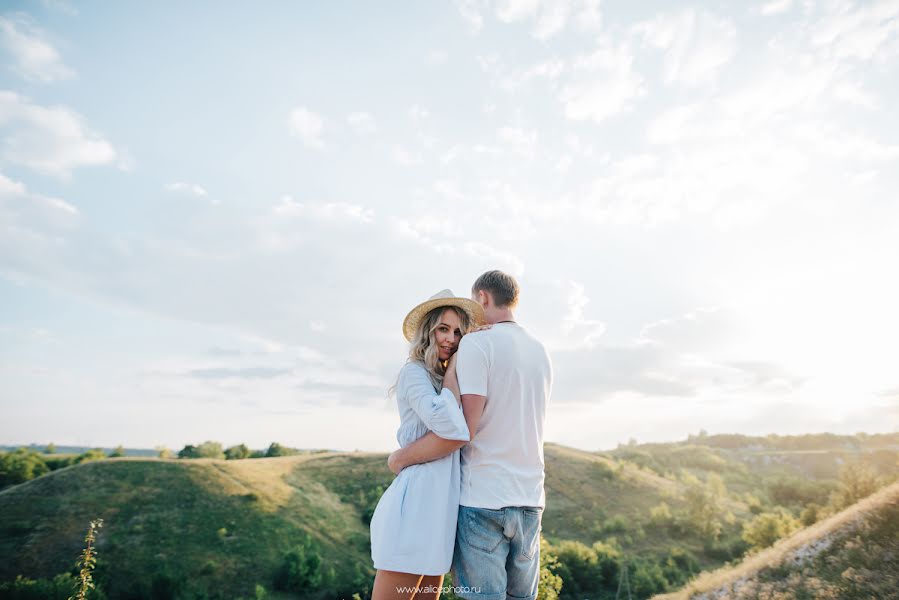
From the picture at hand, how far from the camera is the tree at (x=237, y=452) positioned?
137ft

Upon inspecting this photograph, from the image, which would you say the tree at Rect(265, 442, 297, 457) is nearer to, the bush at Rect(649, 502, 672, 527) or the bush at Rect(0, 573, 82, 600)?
the bush at Rect(0, 573, 82, 600)

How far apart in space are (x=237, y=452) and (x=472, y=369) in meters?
45.1

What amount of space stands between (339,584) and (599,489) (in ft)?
81.1

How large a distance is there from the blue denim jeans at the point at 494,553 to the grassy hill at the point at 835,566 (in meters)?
12.6

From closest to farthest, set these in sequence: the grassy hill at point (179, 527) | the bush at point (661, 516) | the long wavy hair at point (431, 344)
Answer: the long wavy hair at point (431, 344)
the grassy hill at point (179, 527)
the bush at point (661, 516)

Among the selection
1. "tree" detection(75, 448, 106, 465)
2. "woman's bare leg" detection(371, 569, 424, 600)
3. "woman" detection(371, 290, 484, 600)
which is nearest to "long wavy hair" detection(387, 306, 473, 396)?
"woman" detection(371, 290, 484, 600)

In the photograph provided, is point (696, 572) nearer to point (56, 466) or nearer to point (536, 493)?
point (536, 493)

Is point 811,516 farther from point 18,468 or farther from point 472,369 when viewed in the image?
point 18,468

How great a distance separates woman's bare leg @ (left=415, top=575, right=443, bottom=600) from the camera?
3.19m

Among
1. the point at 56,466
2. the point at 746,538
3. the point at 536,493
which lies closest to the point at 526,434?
the point at 536,493

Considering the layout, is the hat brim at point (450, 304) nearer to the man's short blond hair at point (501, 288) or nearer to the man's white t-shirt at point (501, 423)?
the man's short blond hair at point (501, 288)

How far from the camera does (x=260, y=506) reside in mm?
25422

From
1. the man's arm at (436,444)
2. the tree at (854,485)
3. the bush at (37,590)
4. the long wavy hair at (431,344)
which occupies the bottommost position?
the bush at (37,590)

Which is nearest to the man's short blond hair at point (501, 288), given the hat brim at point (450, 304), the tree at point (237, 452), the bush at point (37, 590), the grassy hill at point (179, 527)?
the hat brim at point (450, 304)
